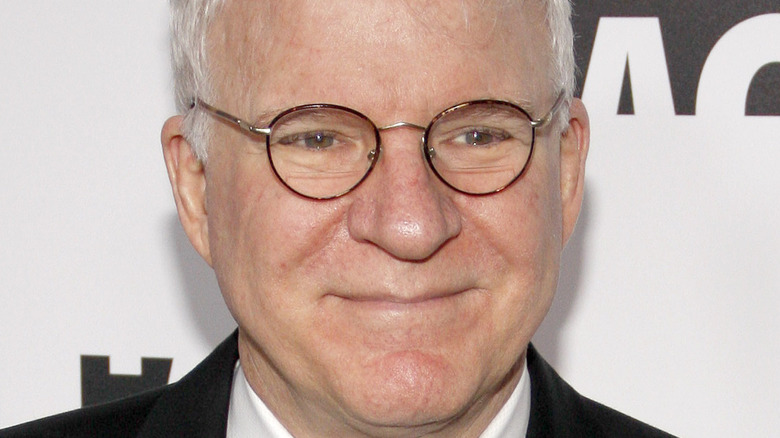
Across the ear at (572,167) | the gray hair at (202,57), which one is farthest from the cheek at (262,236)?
the ear at (572,167)

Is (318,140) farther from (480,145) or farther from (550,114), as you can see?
(550,114)

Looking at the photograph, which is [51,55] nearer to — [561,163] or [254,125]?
[254,125]

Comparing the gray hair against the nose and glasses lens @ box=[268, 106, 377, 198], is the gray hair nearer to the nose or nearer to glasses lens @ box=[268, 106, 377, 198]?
glasses lens @ box=[268, 106, 377, 198]

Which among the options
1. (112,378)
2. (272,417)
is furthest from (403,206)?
(112,378)

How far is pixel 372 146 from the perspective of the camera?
1.66m

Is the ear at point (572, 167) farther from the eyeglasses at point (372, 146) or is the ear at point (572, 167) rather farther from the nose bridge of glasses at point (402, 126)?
the nose bridge of glasses at point (402, 126)

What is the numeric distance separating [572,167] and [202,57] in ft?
2.33

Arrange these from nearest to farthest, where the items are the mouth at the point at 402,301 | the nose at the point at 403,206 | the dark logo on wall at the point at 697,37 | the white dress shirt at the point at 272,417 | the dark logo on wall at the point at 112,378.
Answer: the nose at the point at 403,206 < the mouth at the point at 402,301 < the white dress shirt at the point at 272,417 < the dark logo on wall at the point at 697,37 < the dark logo on wall at the point at 112,378

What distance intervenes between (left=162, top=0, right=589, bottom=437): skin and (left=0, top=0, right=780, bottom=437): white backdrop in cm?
75

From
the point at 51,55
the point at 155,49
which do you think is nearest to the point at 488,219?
the point at 155,49

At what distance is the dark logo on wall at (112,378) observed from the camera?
2.73 meters

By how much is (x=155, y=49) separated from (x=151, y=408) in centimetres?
96

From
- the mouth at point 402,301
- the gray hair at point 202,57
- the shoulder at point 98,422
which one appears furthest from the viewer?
the shoulder at point 98,422

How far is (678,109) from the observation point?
2.49 meters
